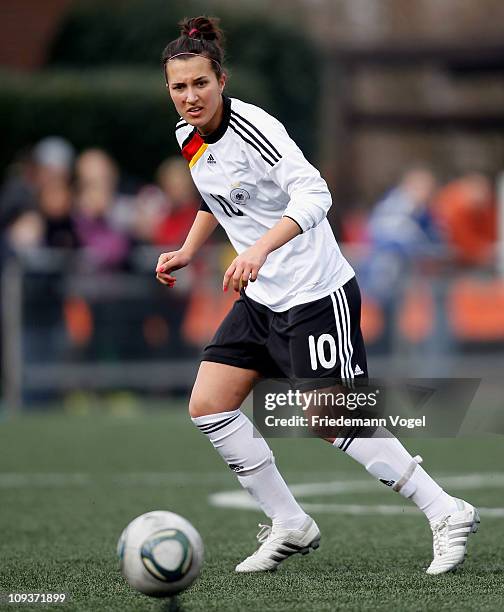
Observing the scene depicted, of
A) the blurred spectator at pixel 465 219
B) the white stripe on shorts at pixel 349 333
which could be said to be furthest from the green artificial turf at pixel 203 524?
the blurred spectator at pixel 465 219

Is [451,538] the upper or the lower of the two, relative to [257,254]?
lower

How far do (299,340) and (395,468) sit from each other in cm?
64

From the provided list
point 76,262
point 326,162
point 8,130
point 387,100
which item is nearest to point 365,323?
point 76,262

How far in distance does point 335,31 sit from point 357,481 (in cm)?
2335

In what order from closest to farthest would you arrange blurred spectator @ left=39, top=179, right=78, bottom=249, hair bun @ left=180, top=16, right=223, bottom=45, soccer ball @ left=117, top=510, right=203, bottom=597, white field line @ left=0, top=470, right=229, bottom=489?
soccer ball @ left=117, top=510, right=203, bottom=597 < hair bun @ left=180, top=16, right=223, bottom=45 < white field line @ left=0, top=470, right=229, bottom=489 < blurred spectator @ left=39, top=179, right=78, bottom=249

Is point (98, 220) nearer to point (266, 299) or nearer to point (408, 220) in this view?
point (408, 220)

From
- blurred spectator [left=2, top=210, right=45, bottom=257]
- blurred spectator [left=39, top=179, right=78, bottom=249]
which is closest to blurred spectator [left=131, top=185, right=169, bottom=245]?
blurred spectator [left=39, top=179, right=78, bottom=249]

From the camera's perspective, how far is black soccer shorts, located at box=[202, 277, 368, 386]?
5977 mm

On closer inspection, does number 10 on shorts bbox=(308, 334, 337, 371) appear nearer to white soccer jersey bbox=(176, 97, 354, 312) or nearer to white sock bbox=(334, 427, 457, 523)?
white soccer jersey bbox=(176, 97, 354, 312)

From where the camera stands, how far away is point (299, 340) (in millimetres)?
5988

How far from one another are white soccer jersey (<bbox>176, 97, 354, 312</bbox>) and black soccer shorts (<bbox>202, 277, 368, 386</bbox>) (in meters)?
0.05

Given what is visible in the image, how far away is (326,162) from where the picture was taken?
78.6ft

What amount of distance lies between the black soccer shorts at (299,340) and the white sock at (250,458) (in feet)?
0.79

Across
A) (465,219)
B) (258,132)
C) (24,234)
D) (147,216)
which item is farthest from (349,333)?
(465,219)
